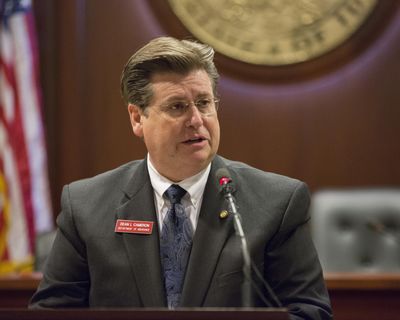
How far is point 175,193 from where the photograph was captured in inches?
93.8

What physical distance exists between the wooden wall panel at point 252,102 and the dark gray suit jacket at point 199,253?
2.44m

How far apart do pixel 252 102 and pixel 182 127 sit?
8.48 ft

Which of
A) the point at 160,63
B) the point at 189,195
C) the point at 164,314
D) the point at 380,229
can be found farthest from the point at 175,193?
the point at 380,229

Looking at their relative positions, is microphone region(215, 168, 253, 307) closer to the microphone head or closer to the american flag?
the microphone head

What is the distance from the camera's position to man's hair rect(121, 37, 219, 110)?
232 cm

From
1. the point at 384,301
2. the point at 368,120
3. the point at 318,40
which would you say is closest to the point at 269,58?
the point at 318,40

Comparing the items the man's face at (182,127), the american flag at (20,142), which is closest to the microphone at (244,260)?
the man's face at (182,127)

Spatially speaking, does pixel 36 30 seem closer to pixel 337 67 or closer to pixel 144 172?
pixel 337 67

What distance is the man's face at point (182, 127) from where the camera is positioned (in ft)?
7.65

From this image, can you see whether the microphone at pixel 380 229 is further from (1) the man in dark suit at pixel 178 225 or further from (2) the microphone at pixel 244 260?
(2) the microphone at pixel 244 260

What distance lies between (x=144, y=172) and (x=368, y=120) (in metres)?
2.65

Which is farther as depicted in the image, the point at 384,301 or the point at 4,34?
the point at 4,34

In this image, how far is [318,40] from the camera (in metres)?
4.78

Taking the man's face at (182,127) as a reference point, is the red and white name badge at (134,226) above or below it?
below
